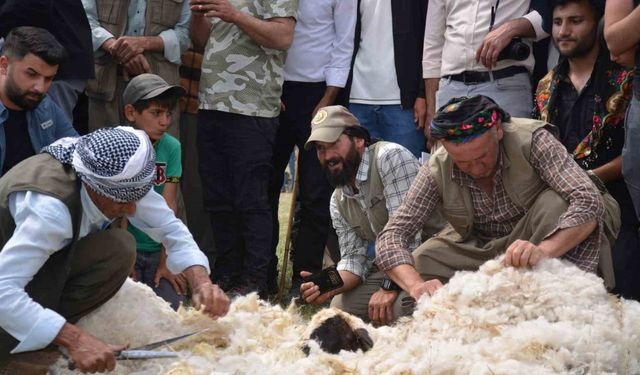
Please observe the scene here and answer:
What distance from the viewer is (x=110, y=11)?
280 inches

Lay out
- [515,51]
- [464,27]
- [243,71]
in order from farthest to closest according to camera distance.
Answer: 1. [243,71]
2. [464,27]
3. [515,51]

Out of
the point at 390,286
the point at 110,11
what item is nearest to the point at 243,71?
the point at 110,11

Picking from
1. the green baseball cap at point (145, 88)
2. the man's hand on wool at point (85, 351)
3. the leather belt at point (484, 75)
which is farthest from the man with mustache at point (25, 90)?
the leather belt at point (484, 75)

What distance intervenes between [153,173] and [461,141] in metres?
1.71

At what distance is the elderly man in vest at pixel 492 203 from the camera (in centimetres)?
517

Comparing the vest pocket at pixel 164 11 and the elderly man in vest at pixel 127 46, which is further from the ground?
the vest pocket at pixel 164 11

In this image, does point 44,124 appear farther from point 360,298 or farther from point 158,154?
point 360,298

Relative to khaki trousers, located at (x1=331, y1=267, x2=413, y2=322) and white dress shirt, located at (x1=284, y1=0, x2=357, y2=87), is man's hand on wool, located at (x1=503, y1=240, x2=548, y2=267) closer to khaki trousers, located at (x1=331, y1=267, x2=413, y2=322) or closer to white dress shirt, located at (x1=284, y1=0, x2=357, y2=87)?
khaki trousers, located at (x1=331, y1=267, x2=413, y2=322)

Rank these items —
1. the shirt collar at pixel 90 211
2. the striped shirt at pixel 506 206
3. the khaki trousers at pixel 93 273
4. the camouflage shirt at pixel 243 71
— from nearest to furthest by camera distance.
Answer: the shirt collar at pixel 90 211 < the khaki trousers at pixel 93 273 < the striped shirt at pixel 506 206 < the camouflage shirt at pixel 243 71

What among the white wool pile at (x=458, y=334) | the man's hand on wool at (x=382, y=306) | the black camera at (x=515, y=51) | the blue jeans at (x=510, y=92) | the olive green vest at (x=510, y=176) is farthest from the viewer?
the blue jeans at (x=510, y=92)

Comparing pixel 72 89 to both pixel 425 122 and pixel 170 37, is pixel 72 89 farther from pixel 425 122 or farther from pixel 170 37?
pixel 425 122

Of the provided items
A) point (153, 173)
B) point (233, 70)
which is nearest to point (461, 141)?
point (153, 173)

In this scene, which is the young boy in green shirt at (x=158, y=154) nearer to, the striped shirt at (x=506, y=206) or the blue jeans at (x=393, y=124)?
the blue jeans at (x=393, y=124)

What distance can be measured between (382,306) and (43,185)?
2206 mm
